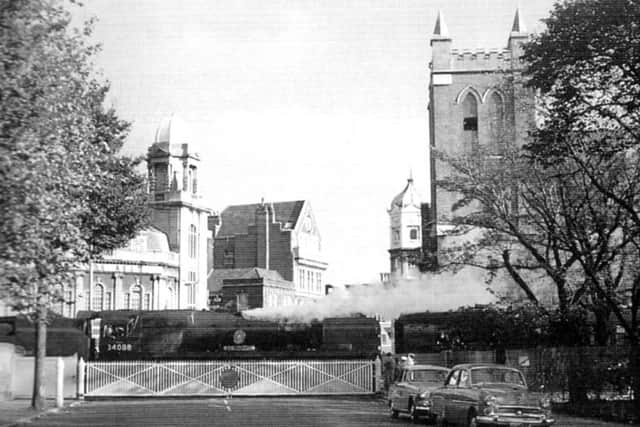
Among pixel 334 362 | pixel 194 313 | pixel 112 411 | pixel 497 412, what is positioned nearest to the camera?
pixel 497 412

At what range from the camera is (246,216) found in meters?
115

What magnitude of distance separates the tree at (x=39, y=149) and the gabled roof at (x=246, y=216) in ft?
308

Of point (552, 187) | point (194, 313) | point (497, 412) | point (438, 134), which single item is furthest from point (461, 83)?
point (497, 412)

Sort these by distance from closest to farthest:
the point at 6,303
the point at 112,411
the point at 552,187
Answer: the point at 6,303 → the point at 112,411 → the point at 552,187

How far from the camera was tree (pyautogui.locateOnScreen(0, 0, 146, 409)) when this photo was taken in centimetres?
1522

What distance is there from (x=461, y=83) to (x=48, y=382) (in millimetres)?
Result: 40460

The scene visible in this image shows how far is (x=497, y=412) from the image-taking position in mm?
20344

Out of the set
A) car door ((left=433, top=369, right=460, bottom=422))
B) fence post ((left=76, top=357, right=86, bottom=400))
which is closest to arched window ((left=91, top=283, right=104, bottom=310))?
fence post ((left=76, top=357, right=86, bottom=400))

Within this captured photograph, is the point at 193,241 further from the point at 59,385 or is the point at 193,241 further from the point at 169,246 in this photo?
the point at 59,385

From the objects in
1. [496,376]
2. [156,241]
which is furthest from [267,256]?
[496,376]

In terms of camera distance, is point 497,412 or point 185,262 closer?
point 497,412

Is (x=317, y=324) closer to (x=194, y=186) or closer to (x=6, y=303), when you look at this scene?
(x=6, y=303)

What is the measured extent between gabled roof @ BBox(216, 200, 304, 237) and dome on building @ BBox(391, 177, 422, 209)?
19677 mm

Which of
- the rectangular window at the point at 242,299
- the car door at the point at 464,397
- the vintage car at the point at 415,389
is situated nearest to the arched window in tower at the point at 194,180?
the rectangular window at the point at 242,299
